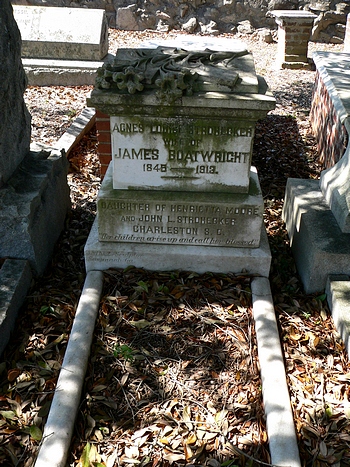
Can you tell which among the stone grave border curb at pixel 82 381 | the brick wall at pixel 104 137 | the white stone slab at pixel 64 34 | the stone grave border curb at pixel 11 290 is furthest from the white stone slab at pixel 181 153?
the white stone slab at pixel 64 34

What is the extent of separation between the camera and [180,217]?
3494 millimetres

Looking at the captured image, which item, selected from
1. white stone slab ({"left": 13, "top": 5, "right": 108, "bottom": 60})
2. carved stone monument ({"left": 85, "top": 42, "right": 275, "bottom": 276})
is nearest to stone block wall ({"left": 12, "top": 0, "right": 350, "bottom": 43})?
white stone slab ({"left": 13, "top": 5, "right": 108, "bottom": 60})

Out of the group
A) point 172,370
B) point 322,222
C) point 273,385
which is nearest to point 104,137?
point 322,222

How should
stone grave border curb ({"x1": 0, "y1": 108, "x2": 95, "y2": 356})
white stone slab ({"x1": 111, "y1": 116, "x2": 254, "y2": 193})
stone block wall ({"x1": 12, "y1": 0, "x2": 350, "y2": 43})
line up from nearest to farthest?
stone grave border curb ({"x1": 0, "y1": 108, "x2": 95, "y2": 356}) → white stone slab ({"x1": 111, "y1": 116, "x2": 254, "y2": 193}) → stone block wall ({"x1": 12, "y1": 0, "x2": 350, "y2": 43})

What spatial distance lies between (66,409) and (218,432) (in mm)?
830

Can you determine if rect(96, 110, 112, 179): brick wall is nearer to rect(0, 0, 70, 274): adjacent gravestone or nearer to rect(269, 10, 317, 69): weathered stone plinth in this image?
rect(0, 0, 70, 274): adjacent gravestone

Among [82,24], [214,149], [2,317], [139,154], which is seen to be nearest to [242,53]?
[214,149]

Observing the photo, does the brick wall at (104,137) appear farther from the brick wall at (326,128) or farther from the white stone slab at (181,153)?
the brick wall at (326,128)

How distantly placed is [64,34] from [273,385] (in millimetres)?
7881

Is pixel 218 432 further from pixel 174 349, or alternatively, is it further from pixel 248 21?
pixel 248 21

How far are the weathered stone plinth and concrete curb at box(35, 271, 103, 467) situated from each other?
27.9ft

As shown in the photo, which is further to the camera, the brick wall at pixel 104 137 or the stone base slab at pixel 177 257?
the brick wall at pixel 104 137

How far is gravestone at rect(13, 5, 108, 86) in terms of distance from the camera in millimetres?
8469

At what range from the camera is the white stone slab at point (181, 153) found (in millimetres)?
3258
